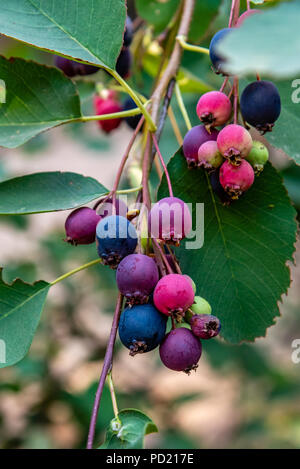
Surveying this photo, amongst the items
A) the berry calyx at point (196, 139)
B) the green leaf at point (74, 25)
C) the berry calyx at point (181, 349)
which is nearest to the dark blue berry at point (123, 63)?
the green leaf at point (74, 25)

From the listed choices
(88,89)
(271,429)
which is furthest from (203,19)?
(271,429)

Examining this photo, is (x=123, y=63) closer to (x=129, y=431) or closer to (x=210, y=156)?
(x=210, y=156)

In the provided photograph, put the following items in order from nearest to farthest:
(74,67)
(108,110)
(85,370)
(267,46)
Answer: (267,46) → (74,67) → (108,110) → (85,370)

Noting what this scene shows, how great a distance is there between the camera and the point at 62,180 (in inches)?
28.3

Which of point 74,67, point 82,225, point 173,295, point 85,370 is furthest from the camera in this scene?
point 85,370

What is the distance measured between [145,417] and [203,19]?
3.00ft

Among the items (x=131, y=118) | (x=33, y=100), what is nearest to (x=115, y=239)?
(x=33, y=100)

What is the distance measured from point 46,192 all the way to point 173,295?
249mm

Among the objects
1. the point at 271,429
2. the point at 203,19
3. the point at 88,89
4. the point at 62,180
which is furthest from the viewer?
the point at 271,429

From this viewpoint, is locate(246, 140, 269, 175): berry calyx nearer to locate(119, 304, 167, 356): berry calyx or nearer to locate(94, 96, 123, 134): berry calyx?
locate(119, 304, 167, 356): berry calyx

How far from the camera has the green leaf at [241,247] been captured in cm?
74

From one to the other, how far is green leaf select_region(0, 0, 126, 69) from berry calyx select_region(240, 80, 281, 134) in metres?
0.20

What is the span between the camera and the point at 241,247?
75 centimetres
